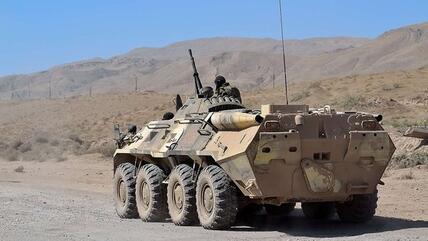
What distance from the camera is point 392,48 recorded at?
353 ft

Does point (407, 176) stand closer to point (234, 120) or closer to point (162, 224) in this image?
point (162, 224)

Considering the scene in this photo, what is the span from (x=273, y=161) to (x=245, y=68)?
110838 millimetres

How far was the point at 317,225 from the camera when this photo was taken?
42.9ft

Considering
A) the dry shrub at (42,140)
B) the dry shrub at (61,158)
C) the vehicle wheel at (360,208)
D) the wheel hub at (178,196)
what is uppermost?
the wheel hub at (178,196)

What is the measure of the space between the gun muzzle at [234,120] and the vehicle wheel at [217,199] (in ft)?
2.04

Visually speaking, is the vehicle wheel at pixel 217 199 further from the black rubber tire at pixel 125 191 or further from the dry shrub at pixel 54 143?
the dry shrub at pixel 54 143

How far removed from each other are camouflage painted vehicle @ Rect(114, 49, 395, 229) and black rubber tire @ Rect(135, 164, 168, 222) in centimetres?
31

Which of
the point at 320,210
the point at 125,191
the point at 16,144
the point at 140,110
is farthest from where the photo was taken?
the point at 140,110

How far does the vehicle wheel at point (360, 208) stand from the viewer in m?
12.8

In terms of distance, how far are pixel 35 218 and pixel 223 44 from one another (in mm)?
183495

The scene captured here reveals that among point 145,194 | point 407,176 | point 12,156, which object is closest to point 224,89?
point 145,194

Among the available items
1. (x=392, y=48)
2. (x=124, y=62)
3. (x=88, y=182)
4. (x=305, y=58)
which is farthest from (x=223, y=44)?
(x=88, y=182)

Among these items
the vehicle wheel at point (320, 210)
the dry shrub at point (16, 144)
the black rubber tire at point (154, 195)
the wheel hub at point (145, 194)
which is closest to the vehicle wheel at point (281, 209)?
the vehicle wheel at point (320, 210)

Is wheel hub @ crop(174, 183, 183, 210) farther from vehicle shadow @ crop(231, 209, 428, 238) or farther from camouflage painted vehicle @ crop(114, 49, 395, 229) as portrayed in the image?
vehicle shadow @ crop(231, 209, 428, 238)
